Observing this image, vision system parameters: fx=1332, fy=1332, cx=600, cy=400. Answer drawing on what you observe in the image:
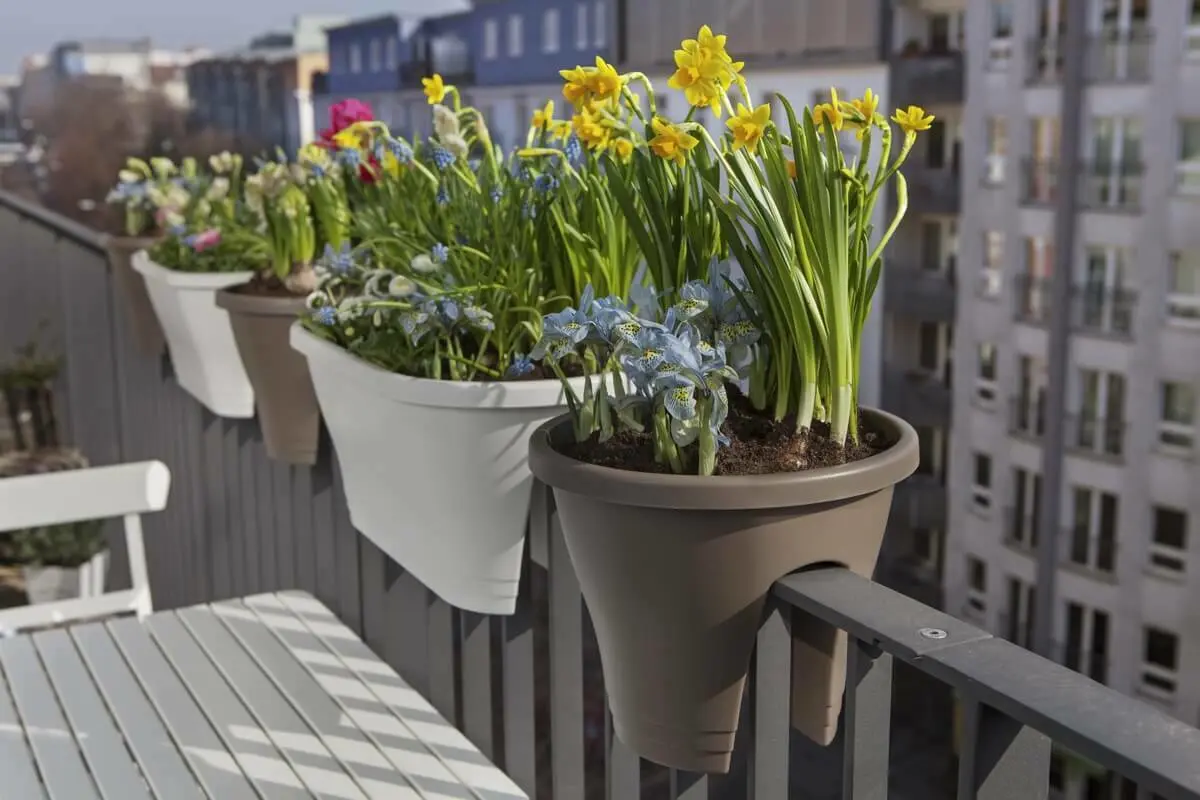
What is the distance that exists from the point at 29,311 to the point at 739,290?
159 inches

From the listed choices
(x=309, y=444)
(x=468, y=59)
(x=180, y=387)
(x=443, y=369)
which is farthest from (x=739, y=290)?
(x=468, y=59)

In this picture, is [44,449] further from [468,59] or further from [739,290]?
[739,290]

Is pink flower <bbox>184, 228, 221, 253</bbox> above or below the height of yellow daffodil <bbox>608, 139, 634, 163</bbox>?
below

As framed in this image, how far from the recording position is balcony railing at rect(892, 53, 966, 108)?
4.46 metres

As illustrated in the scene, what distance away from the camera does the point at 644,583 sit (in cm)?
89

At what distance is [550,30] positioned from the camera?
4234 millimetres

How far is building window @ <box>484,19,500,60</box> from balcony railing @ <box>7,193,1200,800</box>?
4.46 ft

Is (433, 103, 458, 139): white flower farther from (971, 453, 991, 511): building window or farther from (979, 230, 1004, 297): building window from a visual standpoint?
(971, 453, 991, 511): building window

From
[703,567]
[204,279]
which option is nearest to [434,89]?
[703,567]

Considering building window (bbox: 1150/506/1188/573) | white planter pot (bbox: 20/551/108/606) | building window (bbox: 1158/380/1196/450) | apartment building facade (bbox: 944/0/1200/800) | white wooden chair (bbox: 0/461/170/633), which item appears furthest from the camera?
building window (bbox: 1150/506/1188/573)

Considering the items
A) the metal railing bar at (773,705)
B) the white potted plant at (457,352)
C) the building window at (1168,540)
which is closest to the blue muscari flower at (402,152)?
the white potted plant at (457,352)

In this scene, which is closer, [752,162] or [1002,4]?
[752,162]

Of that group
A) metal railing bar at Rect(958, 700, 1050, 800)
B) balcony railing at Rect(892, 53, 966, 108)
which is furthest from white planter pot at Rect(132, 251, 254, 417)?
balcony railing at Rect(892, 53, 966, 108)

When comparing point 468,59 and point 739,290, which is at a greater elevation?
point 468,59
